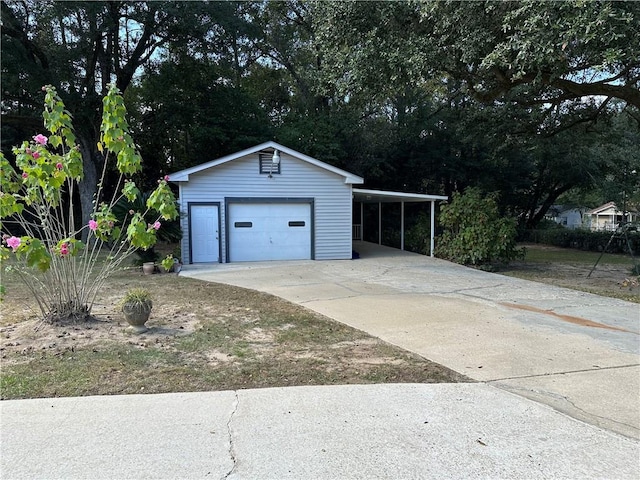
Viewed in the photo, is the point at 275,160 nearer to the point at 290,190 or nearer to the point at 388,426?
the point at 290,190

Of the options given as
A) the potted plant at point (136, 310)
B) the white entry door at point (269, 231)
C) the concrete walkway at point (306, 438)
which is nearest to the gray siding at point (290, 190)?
the white entry door at point (269, 231)

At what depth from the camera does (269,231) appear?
1496 cm

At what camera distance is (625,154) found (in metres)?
17.0

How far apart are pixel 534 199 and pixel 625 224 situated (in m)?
19.7

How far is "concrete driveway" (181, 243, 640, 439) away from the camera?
13.0 ft

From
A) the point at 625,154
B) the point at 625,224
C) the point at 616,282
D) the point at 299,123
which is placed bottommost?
the point at 616,282

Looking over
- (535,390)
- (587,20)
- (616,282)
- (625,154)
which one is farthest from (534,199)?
(535,390)

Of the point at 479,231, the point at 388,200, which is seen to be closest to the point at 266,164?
the point at 479,231

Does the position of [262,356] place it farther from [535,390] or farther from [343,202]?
[343,202]

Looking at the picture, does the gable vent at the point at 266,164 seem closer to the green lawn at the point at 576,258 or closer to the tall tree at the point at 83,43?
the tall tree at the point at 83,43

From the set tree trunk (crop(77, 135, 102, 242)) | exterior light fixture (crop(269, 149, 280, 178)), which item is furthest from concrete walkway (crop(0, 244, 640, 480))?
tree trunk (crop(77, 135, 102, 242))

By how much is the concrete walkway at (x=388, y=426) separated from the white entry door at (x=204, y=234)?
9933mm

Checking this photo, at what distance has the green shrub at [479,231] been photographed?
1351cm

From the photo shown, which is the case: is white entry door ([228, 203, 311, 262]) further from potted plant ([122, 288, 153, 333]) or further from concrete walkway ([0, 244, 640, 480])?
concrete walkway ([0, 244, 640, 480])
